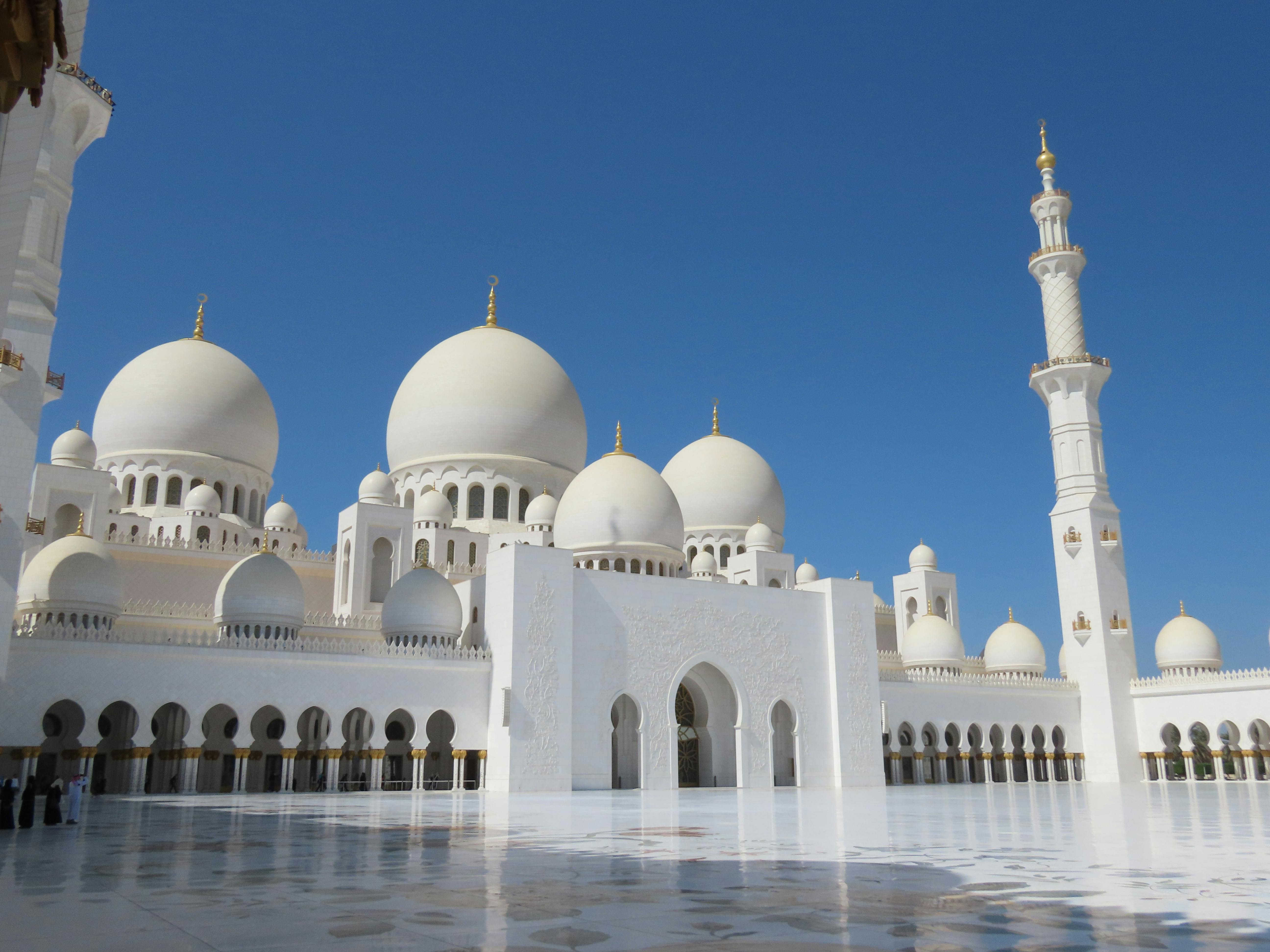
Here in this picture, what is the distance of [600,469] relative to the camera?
24.4 m

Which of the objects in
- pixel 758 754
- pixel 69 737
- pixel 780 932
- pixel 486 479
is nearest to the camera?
pixel 780 932

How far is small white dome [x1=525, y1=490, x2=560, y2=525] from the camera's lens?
24.9 meters

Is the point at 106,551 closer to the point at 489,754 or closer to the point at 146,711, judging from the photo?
the point at 146,711

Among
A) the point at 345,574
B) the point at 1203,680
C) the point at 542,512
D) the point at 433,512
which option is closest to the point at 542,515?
the point at 542,512

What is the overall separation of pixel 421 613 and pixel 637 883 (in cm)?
1558

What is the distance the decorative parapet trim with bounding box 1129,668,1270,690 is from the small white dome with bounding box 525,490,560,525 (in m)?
14.9

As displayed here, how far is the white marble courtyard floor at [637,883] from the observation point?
3652 mm

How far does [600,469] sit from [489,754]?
7.40 meters

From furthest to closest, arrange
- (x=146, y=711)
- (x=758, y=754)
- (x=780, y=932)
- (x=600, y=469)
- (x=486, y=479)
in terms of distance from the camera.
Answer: (x=486, y=479) < (x=600, y=469) < (x=758, y=754) < (x=146, y=711) < (x=780, y=932)

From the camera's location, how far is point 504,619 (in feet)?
64.6

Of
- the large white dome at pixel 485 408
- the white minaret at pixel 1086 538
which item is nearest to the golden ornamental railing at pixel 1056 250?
the white minaret at pixel 1086 538

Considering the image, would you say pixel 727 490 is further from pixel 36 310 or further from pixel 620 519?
pixel 36 310

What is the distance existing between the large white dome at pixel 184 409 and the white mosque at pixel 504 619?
0.07 meters

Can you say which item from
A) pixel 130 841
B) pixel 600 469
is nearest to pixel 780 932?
pixel 130 841
